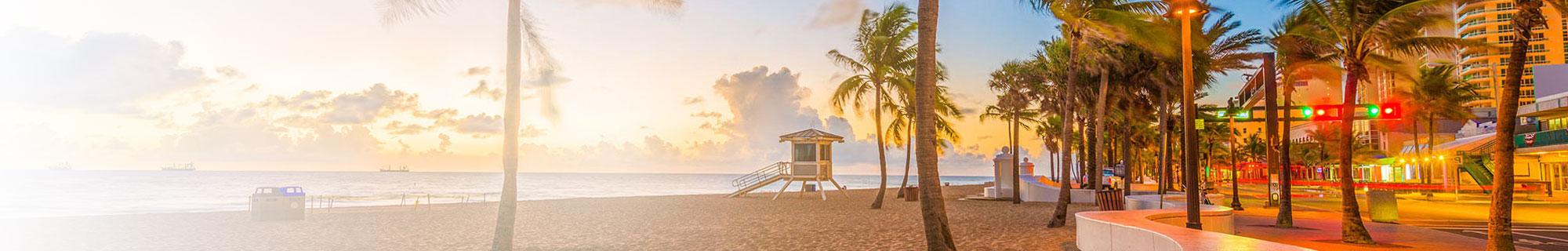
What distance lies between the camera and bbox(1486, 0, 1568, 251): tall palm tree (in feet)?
27.0

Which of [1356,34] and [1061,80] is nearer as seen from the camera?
[1356,34]

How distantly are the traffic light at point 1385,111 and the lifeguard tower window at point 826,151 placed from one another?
19.7m

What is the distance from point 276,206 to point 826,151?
19.5 m

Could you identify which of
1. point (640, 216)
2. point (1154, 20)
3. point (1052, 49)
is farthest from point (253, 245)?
point (1052, 49)

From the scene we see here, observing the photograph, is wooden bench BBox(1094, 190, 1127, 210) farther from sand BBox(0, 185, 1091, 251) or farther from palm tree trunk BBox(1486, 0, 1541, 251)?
palm tree trunk BBox(1486, 0, 1541, 251)

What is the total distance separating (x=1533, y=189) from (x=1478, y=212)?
15.8 m

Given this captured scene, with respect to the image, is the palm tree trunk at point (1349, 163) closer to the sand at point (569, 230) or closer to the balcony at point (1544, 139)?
the sand at point (569, 230)

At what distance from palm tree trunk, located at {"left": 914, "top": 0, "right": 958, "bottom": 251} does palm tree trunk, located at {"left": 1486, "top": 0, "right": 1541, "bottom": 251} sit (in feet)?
17.3

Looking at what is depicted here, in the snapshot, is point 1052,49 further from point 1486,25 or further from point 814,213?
point 1486,25

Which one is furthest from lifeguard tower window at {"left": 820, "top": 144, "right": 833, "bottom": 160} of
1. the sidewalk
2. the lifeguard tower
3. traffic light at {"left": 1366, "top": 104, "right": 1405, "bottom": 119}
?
traffic light at {"left": 1366, "top": 104, "right": 1405, "bottom": 119}

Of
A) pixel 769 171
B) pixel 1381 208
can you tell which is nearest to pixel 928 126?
pixel 1381 208

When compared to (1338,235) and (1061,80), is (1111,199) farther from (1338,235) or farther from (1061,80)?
(1061,80)

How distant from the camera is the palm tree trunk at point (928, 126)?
9.55m

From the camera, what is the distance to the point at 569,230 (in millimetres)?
18219
